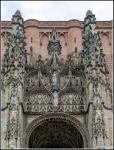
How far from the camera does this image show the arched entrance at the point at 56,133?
2273cm

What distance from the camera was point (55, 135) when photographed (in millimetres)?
23875

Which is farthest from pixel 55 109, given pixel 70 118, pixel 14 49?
pixel 14 49

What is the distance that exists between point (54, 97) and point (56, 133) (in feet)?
5.46

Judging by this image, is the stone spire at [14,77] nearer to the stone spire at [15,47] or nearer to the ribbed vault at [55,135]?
the stone spire at [15,47]

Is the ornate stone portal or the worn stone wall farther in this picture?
the worn stone wall

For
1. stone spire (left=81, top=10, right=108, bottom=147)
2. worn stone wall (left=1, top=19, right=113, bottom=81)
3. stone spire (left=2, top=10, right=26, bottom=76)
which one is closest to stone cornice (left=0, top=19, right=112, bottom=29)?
worn stone wall (left=1, top=19, right=113, bottom=81)

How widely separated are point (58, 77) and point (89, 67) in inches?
62.7

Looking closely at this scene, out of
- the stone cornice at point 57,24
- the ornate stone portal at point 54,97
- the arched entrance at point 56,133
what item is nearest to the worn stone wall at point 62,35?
the stone cornice at point 57,24

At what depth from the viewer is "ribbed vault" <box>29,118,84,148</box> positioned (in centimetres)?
2309

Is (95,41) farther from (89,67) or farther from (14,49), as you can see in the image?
(14,49)

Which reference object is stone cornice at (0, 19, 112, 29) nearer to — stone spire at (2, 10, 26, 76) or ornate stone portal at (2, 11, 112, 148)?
stone spire at (2, 10, 26, 76)

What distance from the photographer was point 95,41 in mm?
25078

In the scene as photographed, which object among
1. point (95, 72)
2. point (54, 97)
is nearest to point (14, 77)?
point (54, 97)

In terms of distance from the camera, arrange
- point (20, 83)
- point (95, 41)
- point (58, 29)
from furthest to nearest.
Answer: point (58, 29)
point (95, 41)
point (20, 83)
